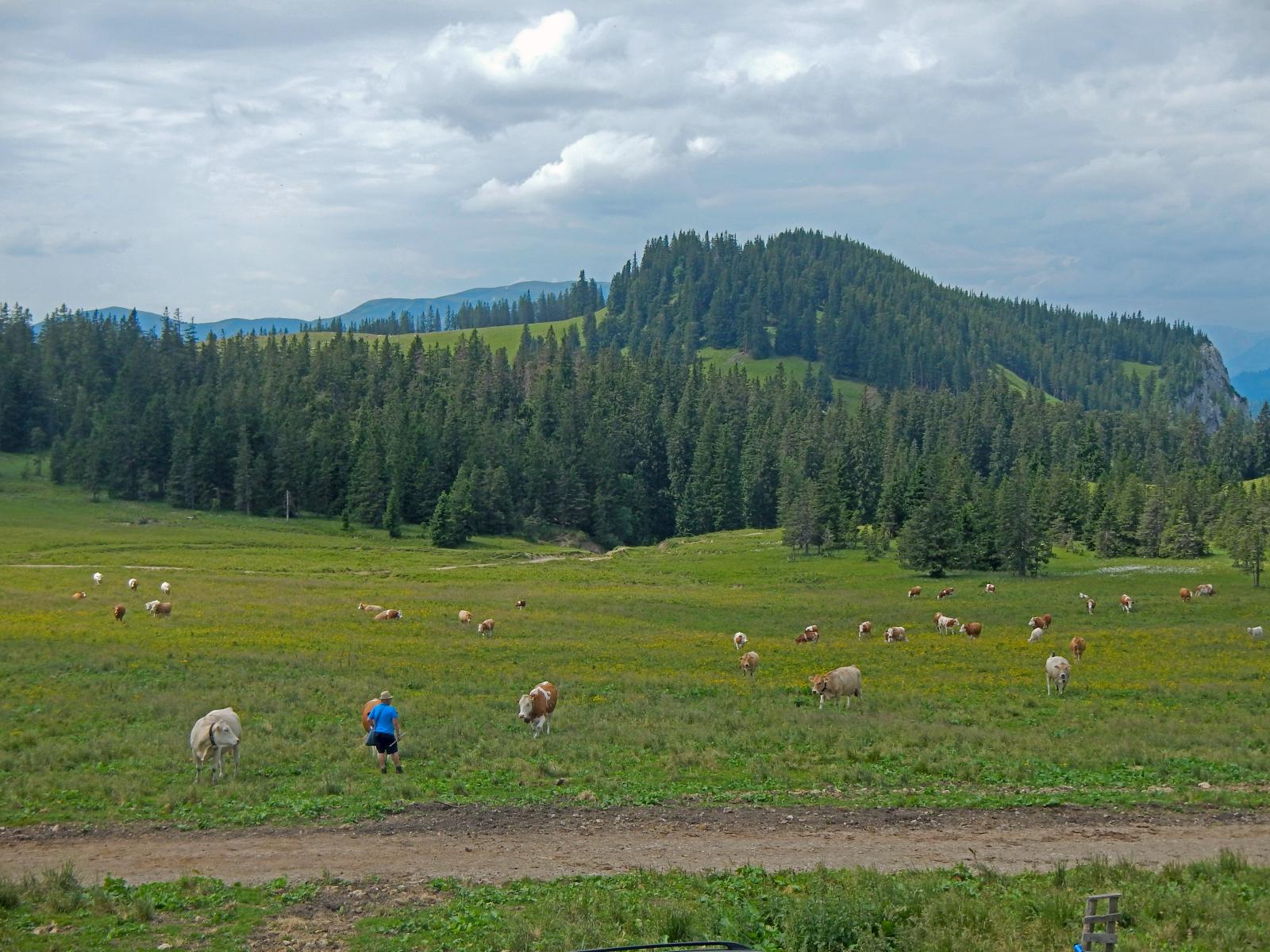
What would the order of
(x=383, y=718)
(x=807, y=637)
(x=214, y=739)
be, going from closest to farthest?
1. (x=214, y=739)
2. (x=383, y=718)
3. (x=807, y=637)

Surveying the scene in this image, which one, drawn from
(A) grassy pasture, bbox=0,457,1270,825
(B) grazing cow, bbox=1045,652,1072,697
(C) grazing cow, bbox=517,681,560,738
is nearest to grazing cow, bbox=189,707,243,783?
(A) grassy pasture, bbox=0,457,1270,825

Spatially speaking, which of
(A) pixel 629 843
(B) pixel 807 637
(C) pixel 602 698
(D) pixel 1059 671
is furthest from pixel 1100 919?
(B) pixel 807 637

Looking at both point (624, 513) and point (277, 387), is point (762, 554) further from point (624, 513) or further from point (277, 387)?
point (277, 387)

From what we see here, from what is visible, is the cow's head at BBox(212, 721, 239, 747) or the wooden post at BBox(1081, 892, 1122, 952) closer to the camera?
the wooden post at BBox(1081, 892, 1122, 952)

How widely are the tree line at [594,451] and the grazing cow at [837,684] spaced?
5841 cm

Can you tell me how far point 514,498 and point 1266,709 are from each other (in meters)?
115

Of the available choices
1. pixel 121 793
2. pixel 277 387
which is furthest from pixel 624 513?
pixel 121 793

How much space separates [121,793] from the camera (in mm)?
18109

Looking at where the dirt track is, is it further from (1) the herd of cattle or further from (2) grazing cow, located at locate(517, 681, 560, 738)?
(2) grazing cow, located at locate(517, 681, 560, 738)

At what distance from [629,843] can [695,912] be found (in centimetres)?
404

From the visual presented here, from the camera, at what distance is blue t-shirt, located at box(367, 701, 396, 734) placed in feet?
66.9

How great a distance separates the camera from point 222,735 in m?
19.9

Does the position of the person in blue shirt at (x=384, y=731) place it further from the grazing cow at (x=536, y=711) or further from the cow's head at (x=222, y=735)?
the grazing cow at (x=536, y=711)

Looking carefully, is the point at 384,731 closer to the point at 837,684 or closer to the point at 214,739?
the point at 214,739
